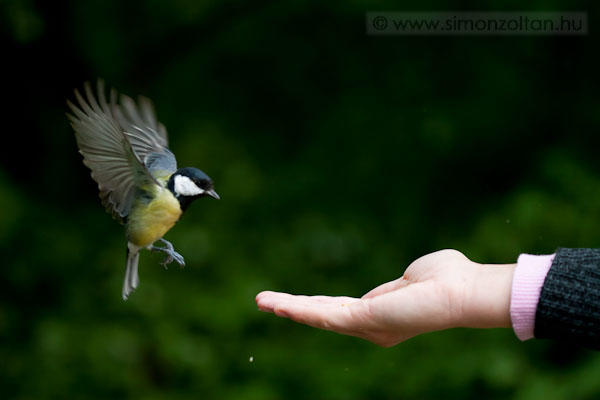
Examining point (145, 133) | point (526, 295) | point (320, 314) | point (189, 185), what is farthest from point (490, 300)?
point (145, 133)

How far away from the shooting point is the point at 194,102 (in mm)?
3740

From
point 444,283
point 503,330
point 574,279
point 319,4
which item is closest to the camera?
point 574,279

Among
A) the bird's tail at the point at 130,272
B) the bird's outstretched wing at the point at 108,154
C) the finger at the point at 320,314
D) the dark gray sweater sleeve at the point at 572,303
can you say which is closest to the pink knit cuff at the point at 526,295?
the dark gray sweater sleeve at the point at 572,303

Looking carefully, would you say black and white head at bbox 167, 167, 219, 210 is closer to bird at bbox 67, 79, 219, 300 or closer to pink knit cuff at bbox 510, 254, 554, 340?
bird at bbox 67, 79, 219, 300

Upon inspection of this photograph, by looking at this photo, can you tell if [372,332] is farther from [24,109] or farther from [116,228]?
[24,109]

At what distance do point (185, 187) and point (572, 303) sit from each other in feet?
2.62

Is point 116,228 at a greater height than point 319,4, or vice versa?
point 319,4

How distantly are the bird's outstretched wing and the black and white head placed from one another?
0.05 metres

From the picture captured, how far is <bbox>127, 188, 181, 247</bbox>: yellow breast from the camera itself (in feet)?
5.27

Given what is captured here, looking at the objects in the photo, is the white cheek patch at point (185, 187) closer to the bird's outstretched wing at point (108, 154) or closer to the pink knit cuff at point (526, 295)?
the bird's outstretched wing at point (108, 154)

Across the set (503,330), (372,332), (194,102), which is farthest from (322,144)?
(372,332)

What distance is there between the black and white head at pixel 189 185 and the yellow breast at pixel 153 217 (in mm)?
18

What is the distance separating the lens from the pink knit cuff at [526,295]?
147cm

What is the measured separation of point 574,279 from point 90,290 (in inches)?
100
